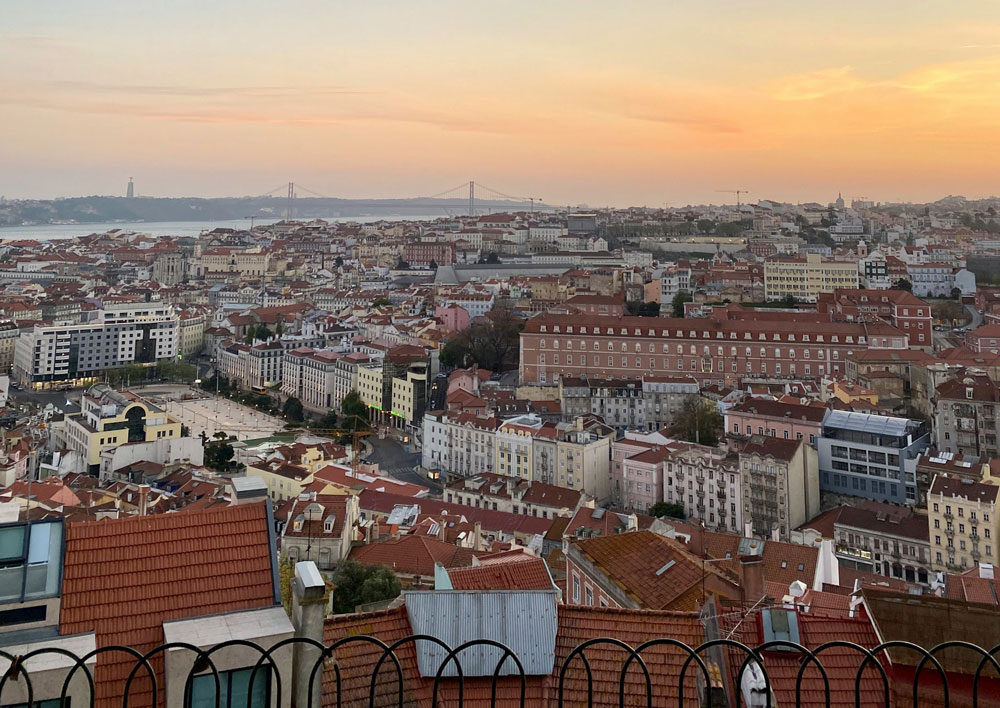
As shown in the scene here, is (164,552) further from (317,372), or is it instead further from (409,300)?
(409,300)

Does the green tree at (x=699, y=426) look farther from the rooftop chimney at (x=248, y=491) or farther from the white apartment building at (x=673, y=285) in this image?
the rooftop chimney at (x=248, y=491)

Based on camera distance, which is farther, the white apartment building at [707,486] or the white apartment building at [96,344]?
the white apartment building at [96,344]

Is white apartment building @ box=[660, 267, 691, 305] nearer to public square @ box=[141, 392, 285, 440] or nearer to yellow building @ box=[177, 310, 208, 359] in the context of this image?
public square @ box=[141, 392, 285, 440]

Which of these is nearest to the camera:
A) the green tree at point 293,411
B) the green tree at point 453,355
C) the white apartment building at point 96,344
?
the green tree at point 293,411

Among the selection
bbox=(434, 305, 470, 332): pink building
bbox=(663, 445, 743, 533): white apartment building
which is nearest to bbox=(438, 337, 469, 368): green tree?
bbox=(434, 305, 470, 332): pink building

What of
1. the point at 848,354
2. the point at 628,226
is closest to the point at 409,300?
the point at 848,354

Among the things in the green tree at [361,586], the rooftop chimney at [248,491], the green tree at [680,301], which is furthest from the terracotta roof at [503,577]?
the green tree at [680,301]
